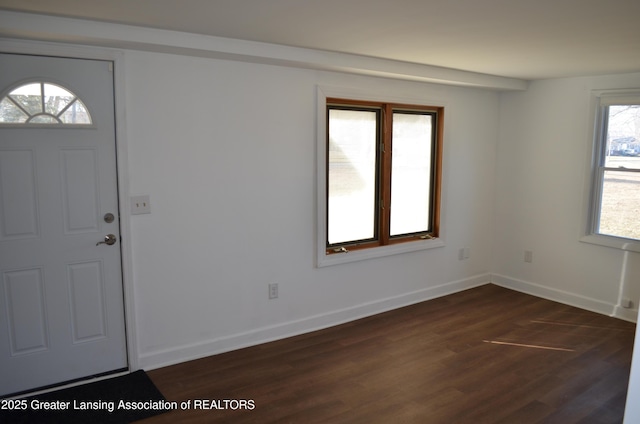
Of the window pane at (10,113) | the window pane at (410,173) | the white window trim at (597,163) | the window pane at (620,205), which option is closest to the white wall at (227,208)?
the window pane at (410,173)

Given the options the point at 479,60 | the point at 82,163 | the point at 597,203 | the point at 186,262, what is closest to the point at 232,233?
the point at 186,262

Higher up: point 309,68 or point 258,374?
point 309,68

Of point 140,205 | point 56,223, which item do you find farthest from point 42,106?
point 140,205

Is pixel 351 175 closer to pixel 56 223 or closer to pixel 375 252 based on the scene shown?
pixel 375 252

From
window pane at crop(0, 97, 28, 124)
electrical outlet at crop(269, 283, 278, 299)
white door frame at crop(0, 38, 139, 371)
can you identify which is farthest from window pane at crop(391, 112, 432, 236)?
window pane at crop(0, 97, 28, 124)

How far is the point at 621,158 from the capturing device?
4520 millimetres

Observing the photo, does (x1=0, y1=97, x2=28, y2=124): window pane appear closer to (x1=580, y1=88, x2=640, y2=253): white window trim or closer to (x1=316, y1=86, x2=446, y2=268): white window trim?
(x1=316, y1=86, x2=446, y2=268): white window trim

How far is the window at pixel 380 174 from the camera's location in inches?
169

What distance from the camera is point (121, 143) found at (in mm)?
3170

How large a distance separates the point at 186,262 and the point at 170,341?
599mm

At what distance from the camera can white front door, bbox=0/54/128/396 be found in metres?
2.90

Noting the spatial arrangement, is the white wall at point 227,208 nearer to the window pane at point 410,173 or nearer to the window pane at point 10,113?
the window pane at point 410,173

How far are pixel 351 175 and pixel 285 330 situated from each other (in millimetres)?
1522

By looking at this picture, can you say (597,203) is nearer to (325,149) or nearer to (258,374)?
(325,149)
